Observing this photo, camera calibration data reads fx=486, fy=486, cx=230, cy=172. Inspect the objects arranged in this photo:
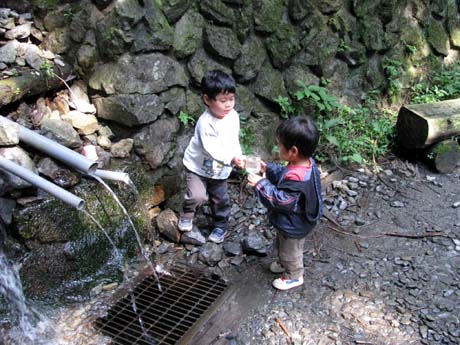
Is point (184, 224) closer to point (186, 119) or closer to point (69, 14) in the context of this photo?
point (186, 119)

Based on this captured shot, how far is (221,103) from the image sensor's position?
3.56 meters

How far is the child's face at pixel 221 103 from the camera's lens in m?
3.54

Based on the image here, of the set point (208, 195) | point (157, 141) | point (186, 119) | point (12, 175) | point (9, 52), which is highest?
point (9, 52)

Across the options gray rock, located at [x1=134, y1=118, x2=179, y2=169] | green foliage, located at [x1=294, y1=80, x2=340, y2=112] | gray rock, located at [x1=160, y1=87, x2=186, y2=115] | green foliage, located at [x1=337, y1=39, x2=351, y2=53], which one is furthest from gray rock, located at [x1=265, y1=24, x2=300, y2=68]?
gray rock, located at [x1=134, y1=118, x2=179, y2=169]

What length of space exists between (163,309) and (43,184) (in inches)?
48.2

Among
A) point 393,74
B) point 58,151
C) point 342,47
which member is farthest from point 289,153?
point 393,74

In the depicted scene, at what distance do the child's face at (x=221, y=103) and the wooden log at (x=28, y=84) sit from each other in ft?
4.31

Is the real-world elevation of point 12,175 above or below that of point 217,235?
above

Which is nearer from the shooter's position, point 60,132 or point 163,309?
point 163,309

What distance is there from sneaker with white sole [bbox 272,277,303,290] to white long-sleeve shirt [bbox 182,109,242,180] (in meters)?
0.92

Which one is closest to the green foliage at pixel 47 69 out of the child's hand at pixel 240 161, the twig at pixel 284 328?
the child's hand at pixel 240 161

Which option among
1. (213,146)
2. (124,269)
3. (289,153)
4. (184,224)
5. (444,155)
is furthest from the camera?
(444,155)

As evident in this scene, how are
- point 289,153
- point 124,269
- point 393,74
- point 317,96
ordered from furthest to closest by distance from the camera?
point 393,74, point 317,96, point 124,269, point 289,153

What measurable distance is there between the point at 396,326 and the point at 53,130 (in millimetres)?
2782
